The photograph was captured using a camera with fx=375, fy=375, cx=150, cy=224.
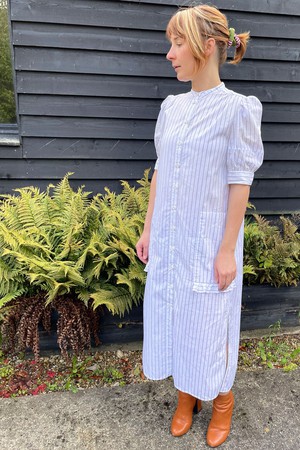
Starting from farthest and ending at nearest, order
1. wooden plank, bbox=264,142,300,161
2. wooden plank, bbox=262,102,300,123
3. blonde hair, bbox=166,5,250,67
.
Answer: wooden plank, bbox=264,142,300,161, wooden plank, bbox=262,102,300,123, blonde hair, bbox=166,5,250,67

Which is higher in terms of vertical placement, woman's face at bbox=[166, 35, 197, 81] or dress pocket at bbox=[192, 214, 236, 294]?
woman's face at bbox=[166, 35, 197, 81]

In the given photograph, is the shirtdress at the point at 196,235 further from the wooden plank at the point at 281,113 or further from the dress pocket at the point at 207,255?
the wooden plank at the point at 281,113

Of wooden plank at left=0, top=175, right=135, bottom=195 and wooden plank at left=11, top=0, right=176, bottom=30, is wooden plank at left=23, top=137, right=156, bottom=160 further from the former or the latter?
wooden plank at left=11, top=0, right=176, bottom=30

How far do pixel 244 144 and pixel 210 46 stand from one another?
1.37 ft

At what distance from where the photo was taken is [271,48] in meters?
3.40

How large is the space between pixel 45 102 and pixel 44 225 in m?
1.11

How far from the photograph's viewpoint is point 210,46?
4.95 ft

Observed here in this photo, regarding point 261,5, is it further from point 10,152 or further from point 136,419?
point 136,419

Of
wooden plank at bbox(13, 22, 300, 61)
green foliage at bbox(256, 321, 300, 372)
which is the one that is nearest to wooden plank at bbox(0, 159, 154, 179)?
wooden plank at bbox(13, 22, 300, 61)

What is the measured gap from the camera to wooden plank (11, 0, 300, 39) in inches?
117

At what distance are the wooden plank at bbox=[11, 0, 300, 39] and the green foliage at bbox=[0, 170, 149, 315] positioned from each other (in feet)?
4.42

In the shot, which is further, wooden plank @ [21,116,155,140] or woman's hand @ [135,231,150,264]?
wooden plank @ [21,116,155,140]

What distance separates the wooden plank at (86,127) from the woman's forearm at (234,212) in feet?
6.54

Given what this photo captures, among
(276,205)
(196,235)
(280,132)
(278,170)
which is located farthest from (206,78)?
(276,205)
